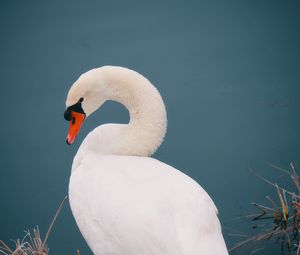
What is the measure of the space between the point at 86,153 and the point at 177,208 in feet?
2.47

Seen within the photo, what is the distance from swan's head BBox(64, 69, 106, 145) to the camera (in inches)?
89.0

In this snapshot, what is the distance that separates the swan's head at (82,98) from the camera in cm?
226

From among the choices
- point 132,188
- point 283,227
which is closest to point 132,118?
point 132,188

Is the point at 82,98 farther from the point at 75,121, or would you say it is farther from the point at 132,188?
the point at 132,188

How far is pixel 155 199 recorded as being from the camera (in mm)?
1778

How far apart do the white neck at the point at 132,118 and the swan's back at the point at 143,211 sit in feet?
0.69

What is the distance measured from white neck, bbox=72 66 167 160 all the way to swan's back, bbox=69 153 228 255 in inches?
8.2

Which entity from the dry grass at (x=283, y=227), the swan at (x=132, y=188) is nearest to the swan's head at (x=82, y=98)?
the swan at (x=132, y=188)

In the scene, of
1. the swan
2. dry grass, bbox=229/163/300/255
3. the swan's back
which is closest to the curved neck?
the swan

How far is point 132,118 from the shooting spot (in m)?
2.40

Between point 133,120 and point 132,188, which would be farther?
point 133,120

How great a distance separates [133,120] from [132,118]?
2cm

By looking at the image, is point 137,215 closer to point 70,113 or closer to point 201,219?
point 201,219

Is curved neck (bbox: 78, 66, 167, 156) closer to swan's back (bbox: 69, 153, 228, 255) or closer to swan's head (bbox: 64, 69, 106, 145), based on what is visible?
swan's head (bbox: 64, 69, 106, 145)
